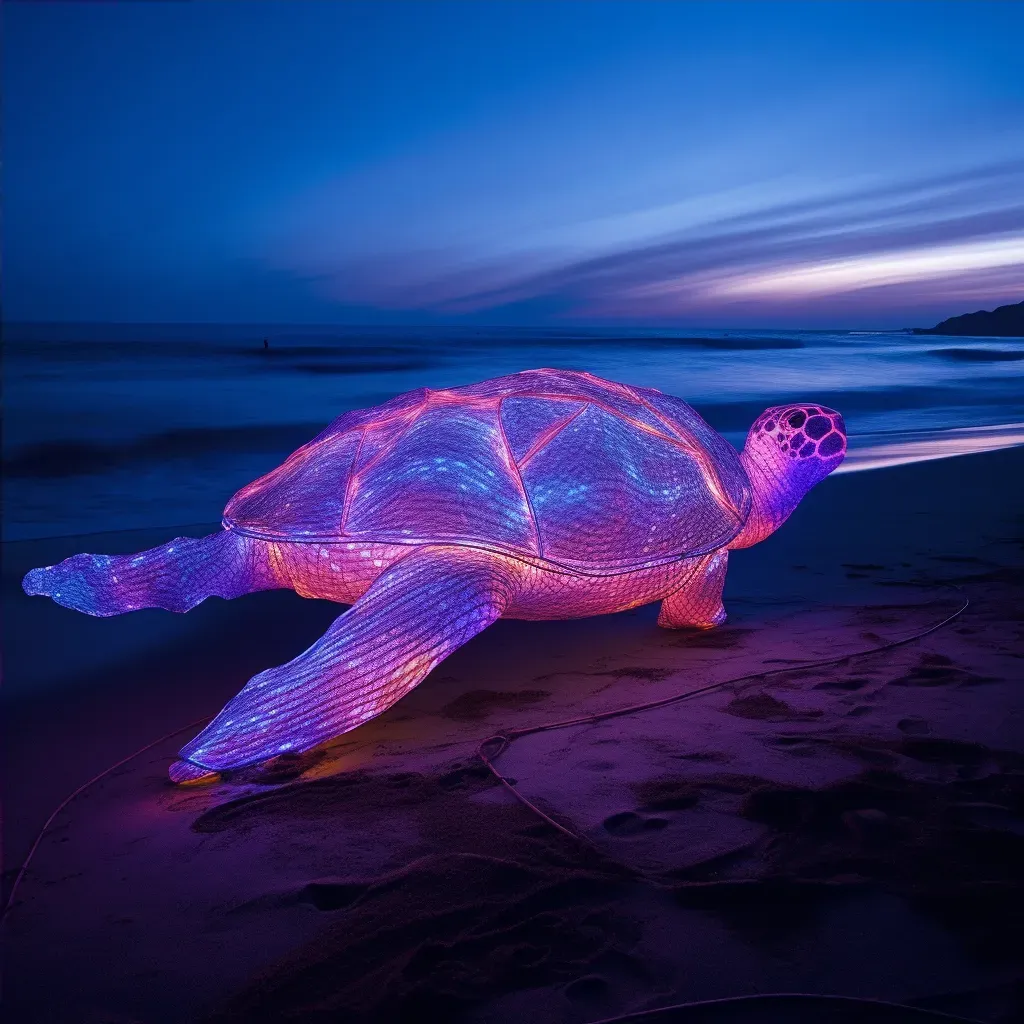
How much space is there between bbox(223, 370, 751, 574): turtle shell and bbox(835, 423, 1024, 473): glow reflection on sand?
6318mm

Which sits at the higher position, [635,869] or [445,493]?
[445,493]

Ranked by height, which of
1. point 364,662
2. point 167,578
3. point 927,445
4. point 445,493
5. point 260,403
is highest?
point 260,403

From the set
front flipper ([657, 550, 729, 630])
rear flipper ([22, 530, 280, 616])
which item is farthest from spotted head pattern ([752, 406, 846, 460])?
rear flipper ([22, 530, 280, 616])

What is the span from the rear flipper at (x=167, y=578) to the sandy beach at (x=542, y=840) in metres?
0.32

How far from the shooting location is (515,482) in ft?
9.67

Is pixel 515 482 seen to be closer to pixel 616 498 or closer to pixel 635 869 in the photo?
pixel 616 498

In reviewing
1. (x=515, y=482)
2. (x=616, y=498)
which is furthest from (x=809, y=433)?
(x=515, y=482)

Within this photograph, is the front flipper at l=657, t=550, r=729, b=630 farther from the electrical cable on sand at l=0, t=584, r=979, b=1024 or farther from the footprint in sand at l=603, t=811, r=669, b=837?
the footprint in sand at l=603, t=811, r=669, b=837

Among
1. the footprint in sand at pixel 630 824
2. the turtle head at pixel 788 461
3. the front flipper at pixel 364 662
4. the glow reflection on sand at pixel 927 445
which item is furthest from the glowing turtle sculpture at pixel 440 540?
the glow reflection on sand at pixel 927 445

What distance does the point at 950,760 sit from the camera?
234 centimetres

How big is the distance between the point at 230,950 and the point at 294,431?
11.4 m

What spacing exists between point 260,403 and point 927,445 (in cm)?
1290

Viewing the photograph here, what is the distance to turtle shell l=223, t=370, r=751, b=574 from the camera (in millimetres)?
Answer: 2848

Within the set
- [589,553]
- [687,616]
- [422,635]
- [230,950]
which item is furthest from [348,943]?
[687,616]
